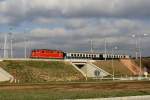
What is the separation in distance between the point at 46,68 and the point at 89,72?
64.2 ft

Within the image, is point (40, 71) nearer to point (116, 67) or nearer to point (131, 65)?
point (116, 67)

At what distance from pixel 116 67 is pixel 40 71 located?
39003 mm

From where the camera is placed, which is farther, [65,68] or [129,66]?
[129,66]

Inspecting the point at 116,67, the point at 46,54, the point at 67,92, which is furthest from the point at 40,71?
the point at 67,92

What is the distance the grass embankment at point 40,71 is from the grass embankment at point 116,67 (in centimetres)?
1487

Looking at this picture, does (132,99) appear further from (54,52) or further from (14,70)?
(54,52)

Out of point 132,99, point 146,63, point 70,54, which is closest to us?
point 132,99

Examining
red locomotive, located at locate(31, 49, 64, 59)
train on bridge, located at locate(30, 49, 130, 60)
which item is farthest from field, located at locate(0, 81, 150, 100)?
train on bridge, located at locate(30, 49, 130, 60)

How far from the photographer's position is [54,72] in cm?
9738

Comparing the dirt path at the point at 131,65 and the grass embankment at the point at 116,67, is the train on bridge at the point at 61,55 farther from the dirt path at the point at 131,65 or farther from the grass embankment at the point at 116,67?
the grass embankment at the point at 116,67

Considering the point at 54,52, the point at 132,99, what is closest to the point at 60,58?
the point at 54,52

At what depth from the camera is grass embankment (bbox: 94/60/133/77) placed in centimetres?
11734

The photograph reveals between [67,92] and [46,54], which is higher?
[46,54]

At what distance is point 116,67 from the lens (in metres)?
125
